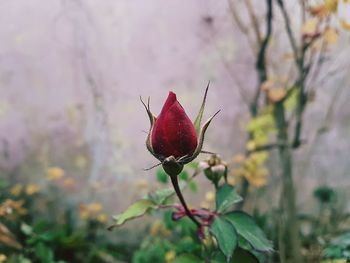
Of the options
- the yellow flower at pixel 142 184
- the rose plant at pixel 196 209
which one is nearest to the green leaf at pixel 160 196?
the rose plant at pixel 196 209

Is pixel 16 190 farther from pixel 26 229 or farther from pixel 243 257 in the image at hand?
pixel 243 257

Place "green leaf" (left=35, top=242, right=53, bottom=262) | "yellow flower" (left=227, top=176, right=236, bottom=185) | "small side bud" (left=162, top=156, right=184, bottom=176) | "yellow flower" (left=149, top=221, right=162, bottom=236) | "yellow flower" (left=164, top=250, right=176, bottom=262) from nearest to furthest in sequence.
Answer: "small side bud" (left=162, top=156, right=184, bottom=176), "green leaf" (left=35, top=242, right=53, bottom=262), "yellow flower" (left=164, top=250, right=176, bottom=262), "yellow flower" (left=149, top=221, right=162, bottom=236), "yellow flower" (left=227, top=176, right=236, bottom=185)

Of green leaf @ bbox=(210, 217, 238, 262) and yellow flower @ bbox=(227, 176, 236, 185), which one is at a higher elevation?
green leaf @ bbox=(210, 217, 238, 262)

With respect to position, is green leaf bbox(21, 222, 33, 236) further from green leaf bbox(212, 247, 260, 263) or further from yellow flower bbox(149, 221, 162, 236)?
green leaf bbox(212, 247, 260, 263)

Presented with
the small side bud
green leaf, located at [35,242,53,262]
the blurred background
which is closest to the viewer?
the small side bud

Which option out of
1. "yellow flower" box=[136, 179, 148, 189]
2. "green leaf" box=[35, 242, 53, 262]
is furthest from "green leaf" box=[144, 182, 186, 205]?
"yellow flower" box=[136, 179, 148, 189]

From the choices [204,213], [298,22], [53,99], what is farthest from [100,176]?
[204,213]

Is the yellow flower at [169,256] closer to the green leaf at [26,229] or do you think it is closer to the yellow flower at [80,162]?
the green leaf at [26,229]
